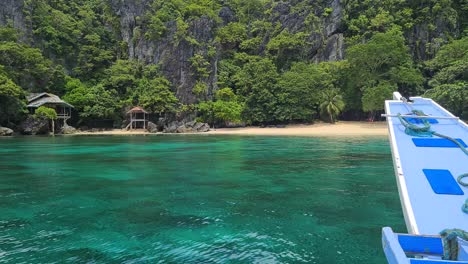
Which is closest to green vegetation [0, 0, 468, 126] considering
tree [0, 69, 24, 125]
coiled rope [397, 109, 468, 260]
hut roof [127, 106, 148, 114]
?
tree [0, 69, 24, 125]

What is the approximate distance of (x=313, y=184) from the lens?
9.29 m

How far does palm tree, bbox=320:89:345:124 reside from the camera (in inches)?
1371

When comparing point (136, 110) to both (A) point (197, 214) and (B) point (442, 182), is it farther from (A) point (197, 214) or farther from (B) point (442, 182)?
(B) point (442, 182)

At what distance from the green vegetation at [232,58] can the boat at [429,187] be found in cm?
2655

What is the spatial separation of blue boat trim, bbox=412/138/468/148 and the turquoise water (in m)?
1.52

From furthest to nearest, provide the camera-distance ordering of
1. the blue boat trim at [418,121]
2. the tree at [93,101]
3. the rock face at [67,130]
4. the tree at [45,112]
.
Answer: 1. the tree at [93,101]
2. the rock face at [67,130]
3. the tree at [45,112]
4. the blue boat trim at [418,121]

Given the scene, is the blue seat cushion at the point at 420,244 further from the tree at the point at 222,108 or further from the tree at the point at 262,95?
the tree at the point at 222,108

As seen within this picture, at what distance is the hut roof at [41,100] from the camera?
108ft

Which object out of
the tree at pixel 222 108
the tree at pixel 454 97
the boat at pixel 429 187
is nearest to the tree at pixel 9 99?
the tree at pixel 222 108

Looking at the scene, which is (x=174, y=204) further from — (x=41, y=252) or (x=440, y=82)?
(x=440, y=82)

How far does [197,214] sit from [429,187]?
405 cm

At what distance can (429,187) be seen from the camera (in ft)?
11.7

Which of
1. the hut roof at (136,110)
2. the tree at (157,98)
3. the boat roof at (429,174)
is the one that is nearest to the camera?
the boat roof at (429,174)

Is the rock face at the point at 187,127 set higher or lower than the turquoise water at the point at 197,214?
higher
